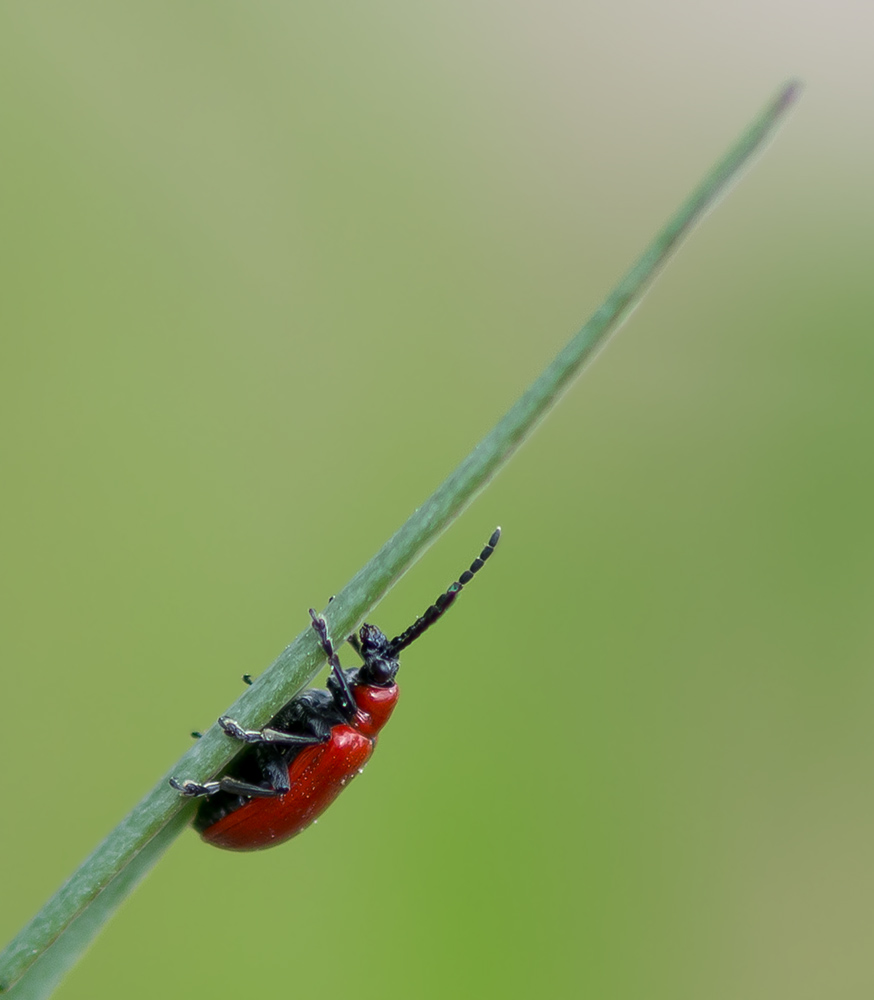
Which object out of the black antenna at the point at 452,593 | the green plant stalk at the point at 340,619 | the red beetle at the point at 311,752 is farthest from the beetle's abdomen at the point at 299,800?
the green plant stalk at the point at 340,619

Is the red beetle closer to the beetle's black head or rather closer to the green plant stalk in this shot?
the beetle's black head

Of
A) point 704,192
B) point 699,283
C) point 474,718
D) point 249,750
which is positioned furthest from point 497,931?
point 704,192

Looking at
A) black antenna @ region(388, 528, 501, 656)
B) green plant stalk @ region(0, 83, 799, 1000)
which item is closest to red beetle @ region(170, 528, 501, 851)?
black antenna @ region(388, 528, 501, 656)

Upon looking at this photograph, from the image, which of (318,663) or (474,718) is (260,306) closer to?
(474,718)

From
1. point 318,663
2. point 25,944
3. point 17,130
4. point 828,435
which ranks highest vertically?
point 828,435

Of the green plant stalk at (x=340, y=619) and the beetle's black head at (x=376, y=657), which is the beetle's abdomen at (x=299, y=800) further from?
the green plant stalk at (x=340, y=619)

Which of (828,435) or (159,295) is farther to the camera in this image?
(828,435)
